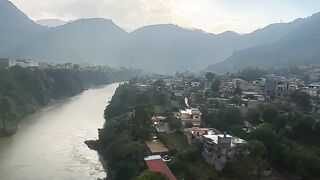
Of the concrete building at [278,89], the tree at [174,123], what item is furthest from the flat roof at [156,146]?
the concrete building at [278,89]

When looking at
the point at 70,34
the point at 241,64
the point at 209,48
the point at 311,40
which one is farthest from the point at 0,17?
the point at 311,40

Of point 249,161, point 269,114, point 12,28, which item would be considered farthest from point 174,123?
point 12,28

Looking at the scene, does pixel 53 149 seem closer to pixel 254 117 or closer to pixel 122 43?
pixel 254 117

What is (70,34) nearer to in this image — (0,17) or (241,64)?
(0,17)

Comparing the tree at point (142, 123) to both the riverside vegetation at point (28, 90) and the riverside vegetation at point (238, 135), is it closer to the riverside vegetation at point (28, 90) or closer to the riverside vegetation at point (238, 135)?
the riverside vegetation at point (238, 135)

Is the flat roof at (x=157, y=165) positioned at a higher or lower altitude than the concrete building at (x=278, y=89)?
lower

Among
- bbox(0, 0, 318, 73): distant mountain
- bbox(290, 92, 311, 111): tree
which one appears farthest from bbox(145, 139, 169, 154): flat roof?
bbox(0, 0, 318, 73): distant mountain

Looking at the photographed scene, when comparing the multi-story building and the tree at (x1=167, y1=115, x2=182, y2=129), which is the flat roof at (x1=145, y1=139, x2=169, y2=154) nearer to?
the tree at (x1=167, y1=115, x2=182, y2=129)

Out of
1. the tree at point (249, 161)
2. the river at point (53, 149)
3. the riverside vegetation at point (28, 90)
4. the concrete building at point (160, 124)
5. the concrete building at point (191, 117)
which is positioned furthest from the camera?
the riverside vegetation at point (28, 90)
